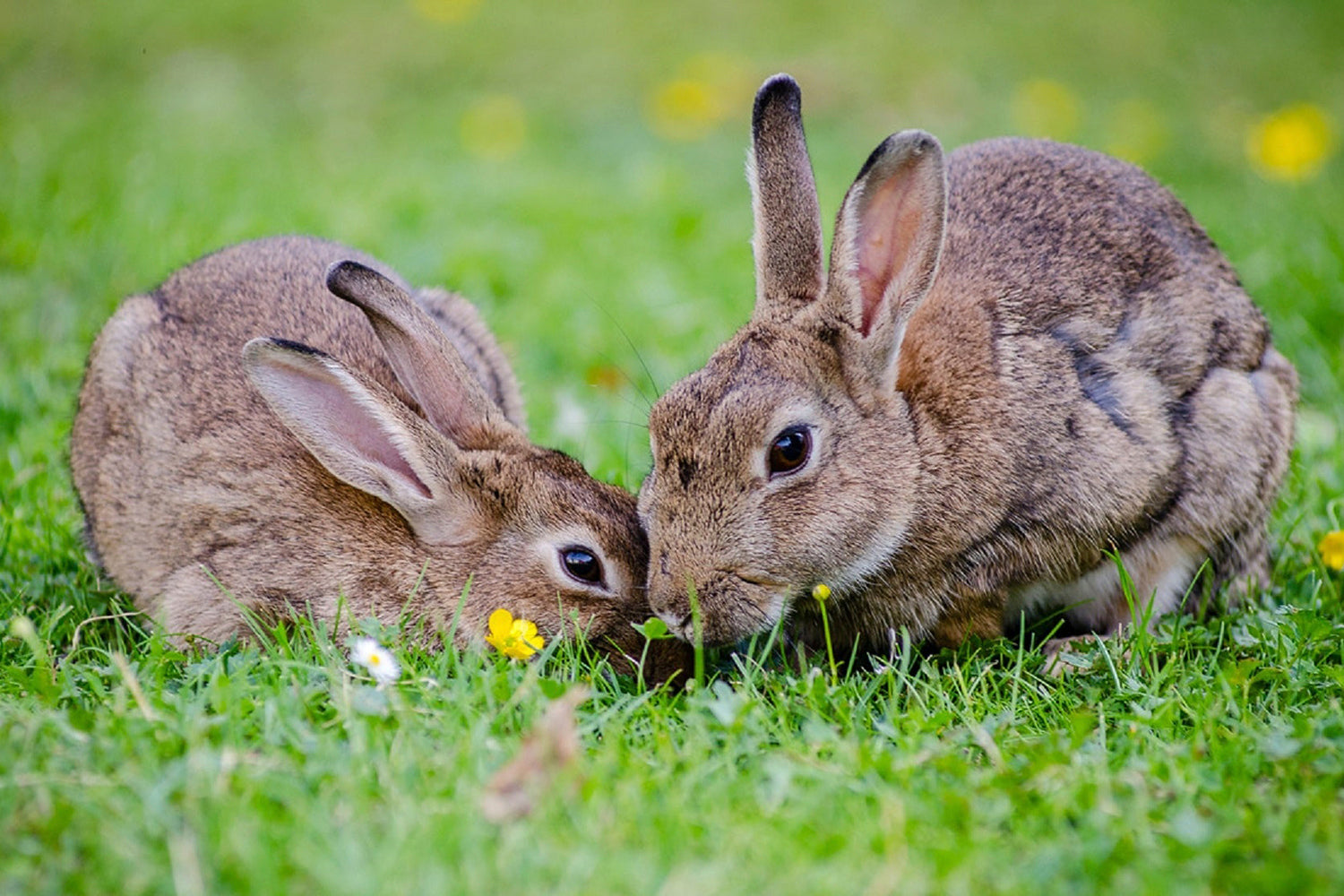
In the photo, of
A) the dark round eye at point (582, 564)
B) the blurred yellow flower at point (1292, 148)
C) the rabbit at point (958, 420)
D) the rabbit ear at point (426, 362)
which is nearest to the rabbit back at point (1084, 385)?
the rabbit at point (958, 420)

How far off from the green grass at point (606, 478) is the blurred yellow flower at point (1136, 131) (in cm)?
6

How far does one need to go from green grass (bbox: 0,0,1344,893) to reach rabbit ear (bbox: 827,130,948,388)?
1.15 meters

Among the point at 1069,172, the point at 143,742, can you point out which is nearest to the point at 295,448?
the point at 143,742

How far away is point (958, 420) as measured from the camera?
4512 millimetres

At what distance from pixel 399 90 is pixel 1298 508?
8.95m

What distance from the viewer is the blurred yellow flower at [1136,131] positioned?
390 inches

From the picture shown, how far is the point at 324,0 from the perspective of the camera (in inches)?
537

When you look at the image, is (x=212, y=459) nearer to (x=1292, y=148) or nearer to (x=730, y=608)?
(x=730, y=608)

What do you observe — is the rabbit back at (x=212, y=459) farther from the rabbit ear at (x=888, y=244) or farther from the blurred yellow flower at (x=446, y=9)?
the blurred yellow flower at (x=446, y=9)

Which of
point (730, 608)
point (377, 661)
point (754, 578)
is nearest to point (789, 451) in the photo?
point (754, 578)

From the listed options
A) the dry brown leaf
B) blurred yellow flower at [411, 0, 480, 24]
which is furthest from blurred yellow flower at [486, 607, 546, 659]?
blurred yellow flower at [411, 0, 480, 24]

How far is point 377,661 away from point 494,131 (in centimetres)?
726

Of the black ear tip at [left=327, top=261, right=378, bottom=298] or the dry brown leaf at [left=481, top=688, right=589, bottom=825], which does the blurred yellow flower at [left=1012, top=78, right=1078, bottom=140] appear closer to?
the black ear tip at [left=327, top=261, right=378, bottom=298]

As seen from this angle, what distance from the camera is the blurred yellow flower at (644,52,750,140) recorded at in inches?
398
